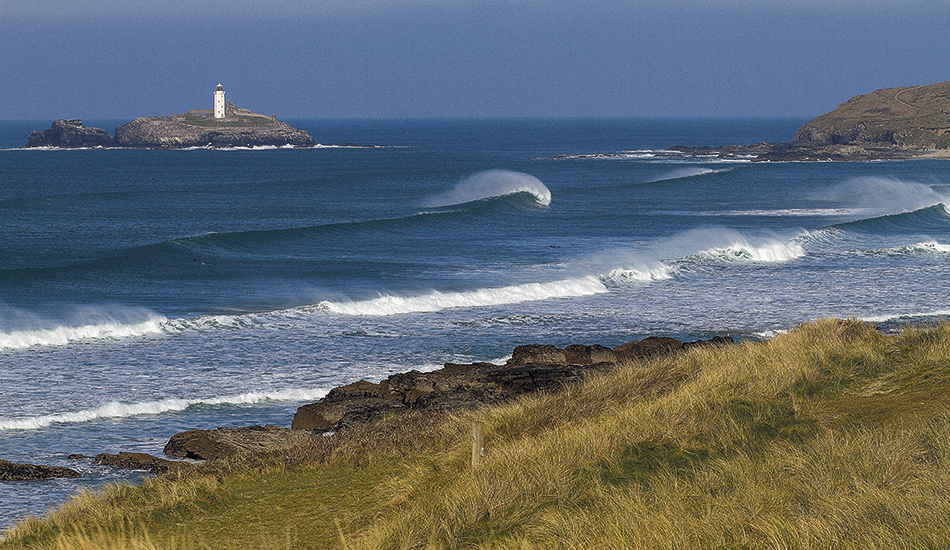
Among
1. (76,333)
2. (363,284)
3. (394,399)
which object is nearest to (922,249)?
(363,284)

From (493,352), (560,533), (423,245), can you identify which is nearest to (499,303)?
(493,352)

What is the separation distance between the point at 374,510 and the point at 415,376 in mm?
8302

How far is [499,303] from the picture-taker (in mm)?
25906

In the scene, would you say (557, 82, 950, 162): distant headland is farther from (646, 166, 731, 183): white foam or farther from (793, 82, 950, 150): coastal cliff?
(646, 166, 731, 183): white foam

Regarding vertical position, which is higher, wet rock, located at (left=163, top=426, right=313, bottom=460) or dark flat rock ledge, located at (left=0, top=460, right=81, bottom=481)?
wet rock, located at (left=163, top=426, right=313, bottom=460)

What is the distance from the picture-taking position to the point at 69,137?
158 metres

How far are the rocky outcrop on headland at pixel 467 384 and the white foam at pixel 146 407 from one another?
1.07 m

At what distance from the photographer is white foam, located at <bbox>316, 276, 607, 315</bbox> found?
24.8m

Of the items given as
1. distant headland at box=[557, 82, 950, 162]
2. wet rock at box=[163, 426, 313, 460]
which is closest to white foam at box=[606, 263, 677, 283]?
wet rock at box=[163, 426, 313, 460]

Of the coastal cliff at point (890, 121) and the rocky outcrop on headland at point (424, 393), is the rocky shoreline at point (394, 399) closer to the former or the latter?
the rocky outcrop on headland at point (424, 393)

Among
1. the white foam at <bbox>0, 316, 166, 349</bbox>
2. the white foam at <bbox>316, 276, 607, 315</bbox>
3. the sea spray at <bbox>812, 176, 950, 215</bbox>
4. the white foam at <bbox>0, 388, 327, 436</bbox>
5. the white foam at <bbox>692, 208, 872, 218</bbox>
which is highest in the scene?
the sea spray at <bbox>812, 176, 950, 215</bbox>

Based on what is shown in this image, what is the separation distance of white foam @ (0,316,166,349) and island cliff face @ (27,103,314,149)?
142141 mm

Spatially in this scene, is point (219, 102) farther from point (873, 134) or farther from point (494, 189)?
point (494, 189)

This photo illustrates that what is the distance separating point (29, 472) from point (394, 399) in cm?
545
